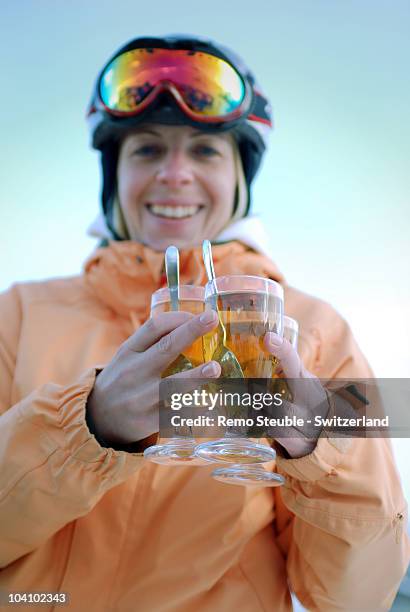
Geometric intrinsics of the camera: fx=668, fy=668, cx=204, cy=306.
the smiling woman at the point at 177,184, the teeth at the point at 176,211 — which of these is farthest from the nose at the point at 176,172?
the teeth at the point at 176,211

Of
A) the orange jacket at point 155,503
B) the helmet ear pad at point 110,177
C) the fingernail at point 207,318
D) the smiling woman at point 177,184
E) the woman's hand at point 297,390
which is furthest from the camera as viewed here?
the helmet ear pad at point 110,177

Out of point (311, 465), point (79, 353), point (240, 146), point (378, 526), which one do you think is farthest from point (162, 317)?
point (240, 146)

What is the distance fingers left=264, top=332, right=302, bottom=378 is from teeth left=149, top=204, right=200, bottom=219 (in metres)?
1.40

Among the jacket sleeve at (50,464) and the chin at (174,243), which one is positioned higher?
the chin at (174,243)

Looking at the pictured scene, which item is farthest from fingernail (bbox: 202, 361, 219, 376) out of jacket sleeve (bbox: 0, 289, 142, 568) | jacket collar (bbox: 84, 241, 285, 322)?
jacket collar (bbox: 84, 241, 285, 322)

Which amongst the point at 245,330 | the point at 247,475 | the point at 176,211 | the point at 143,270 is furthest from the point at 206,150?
the point at 247,475

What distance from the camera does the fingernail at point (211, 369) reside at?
1.54m

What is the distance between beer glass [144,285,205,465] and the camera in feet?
5.49

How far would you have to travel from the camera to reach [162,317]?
1622 mm

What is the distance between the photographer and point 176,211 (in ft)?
9.68

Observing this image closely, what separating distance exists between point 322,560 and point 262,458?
0.69 m

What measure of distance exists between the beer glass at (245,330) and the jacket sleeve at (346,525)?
0.21m

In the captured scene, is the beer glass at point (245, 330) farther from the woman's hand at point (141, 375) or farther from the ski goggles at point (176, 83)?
the ski goggles at point (176, 83)

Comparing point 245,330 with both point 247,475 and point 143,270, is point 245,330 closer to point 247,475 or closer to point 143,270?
point 247,475
